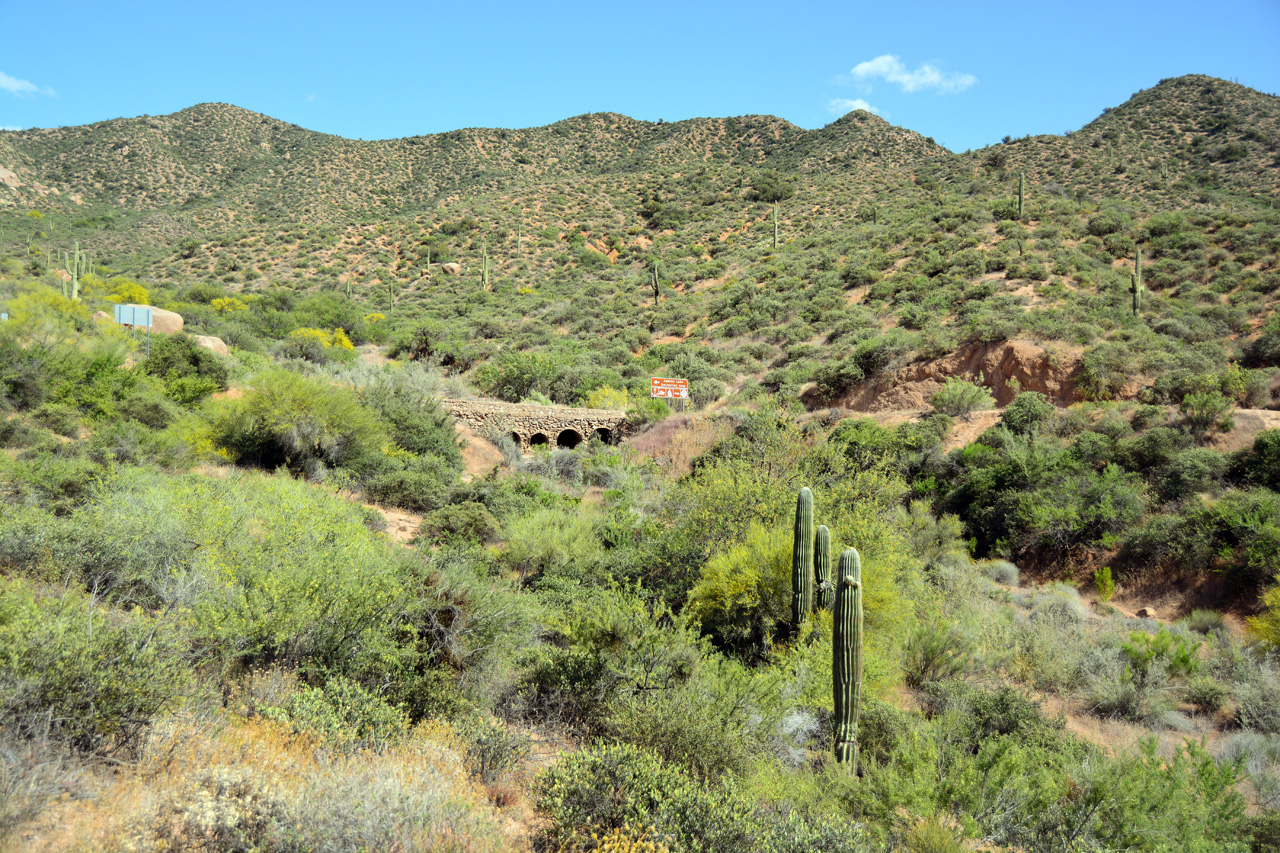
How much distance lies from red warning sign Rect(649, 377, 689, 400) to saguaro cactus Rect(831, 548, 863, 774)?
16604mm

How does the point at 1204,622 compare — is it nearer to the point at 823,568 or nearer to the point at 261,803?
the point at 823,568

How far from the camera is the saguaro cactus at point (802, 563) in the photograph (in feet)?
30.0

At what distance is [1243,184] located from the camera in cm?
3706

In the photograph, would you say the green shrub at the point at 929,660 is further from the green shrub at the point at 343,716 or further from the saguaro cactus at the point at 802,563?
the green shrub at the point at 343,716

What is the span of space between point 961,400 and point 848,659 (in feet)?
56.3

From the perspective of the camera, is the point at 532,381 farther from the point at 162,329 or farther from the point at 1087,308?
the point at 1087,308

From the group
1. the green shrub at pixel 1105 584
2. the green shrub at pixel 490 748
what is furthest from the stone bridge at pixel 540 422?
the green shrub at pixel 490 748

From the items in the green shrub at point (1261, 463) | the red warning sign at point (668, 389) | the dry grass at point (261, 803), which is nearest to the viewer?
the dry grass at point (261, 803)

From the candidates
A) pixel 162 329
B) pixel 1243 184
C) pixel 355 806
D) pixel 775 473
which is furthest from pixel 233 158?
pixel 1243 184

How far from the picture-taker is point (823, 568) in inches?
358

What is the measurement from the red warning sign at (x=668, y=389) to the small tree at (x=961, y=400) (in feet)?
29.4

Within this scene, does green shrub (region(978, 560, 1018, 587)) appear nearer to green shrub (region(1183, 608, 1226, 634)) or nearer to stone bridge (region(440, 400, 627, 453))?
green shrub (region(1183, 608, 1226, 634))

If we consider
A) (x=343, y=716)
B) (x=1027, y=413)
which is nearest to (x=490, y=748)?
(x=343, y=716)

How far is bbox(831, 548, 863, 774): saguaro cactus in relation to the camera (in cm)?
714
